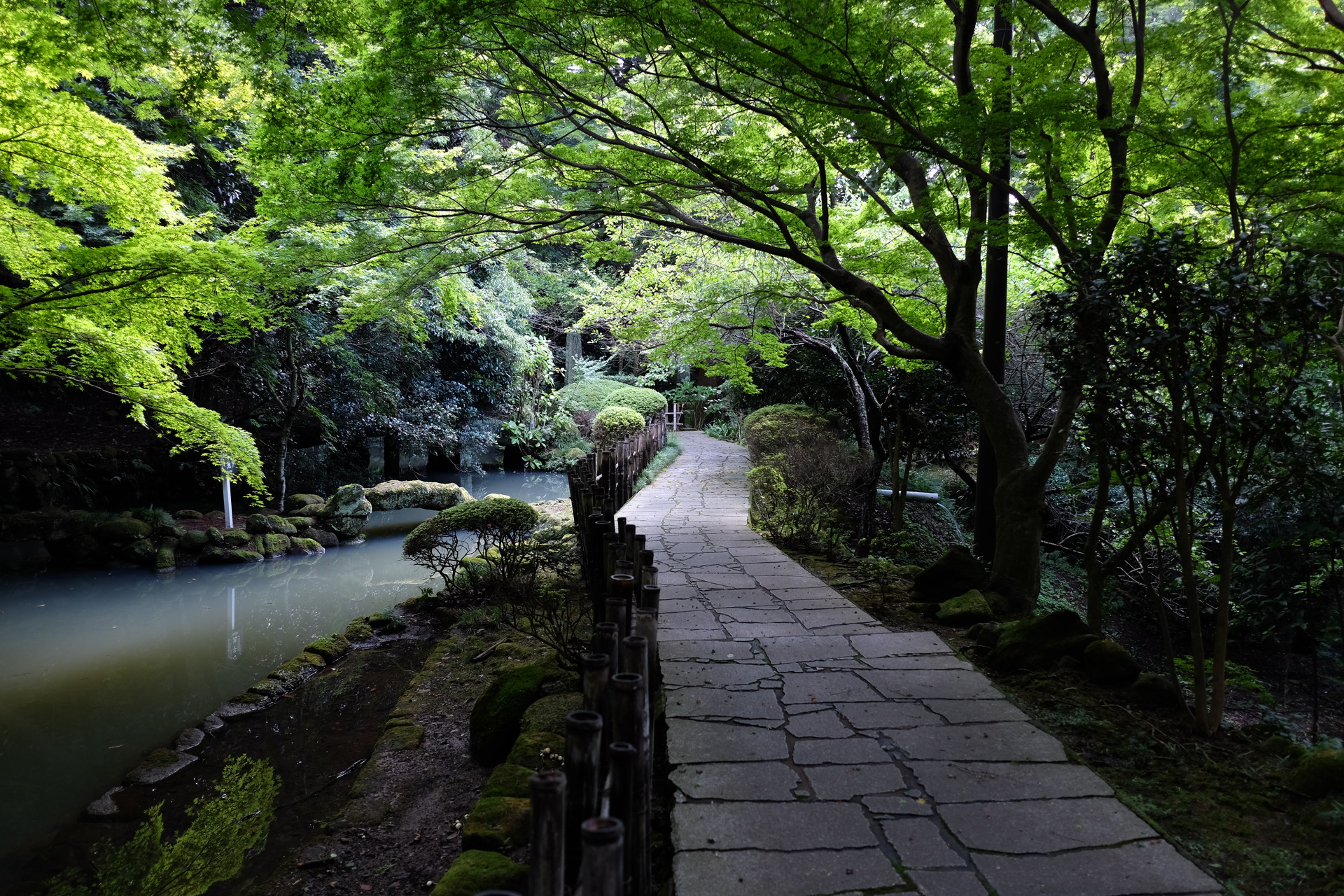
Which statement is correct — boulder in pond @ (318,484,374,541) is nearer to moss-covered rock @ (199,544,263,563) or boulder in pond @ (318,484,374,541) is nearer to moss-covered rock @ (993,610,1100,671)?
moss-covered rock @ (199,544,263,563)

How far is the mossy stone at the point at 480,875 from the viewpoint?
2.69 m

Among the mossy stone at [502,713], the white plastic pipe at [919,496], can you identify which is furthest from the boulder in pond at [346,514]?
the mossy stone at [502,713]

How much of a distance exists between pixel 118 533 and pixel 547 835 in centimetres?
1220

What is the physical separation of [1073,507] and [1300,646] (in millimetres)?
2530

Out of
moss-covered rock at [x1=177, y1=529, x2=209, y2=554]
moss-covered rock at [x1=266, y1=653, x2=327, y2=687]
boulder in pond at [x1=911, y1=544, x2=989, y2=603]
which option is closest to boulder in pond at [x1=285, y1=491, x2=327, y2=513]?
moss-covered rock at [x1=177, y1=529, x2=209, y2=554]

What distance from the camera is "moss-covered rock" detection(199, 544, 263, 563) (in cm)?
1063

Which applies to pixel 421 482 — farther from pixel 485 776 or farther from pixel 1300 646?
pixel 1300 646

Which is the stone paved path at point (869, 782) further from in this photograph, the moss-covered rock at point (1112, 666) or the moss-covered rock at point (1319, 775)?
the moss-covered rock at point (1319, 775)

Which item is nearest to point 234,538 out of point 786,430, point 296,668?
point 296,668

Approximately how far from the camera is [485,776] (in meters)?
4.04

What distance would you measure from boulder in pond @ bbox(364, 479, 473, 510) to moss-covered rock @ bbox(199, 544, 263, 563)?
10.3ft

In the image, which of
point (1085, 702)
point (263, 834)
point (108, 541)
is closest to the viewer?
point (1085, 702)

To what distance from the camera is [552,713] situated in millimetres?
4008

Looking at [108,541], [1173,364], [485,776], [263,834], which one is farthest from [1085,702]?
[108,541]
